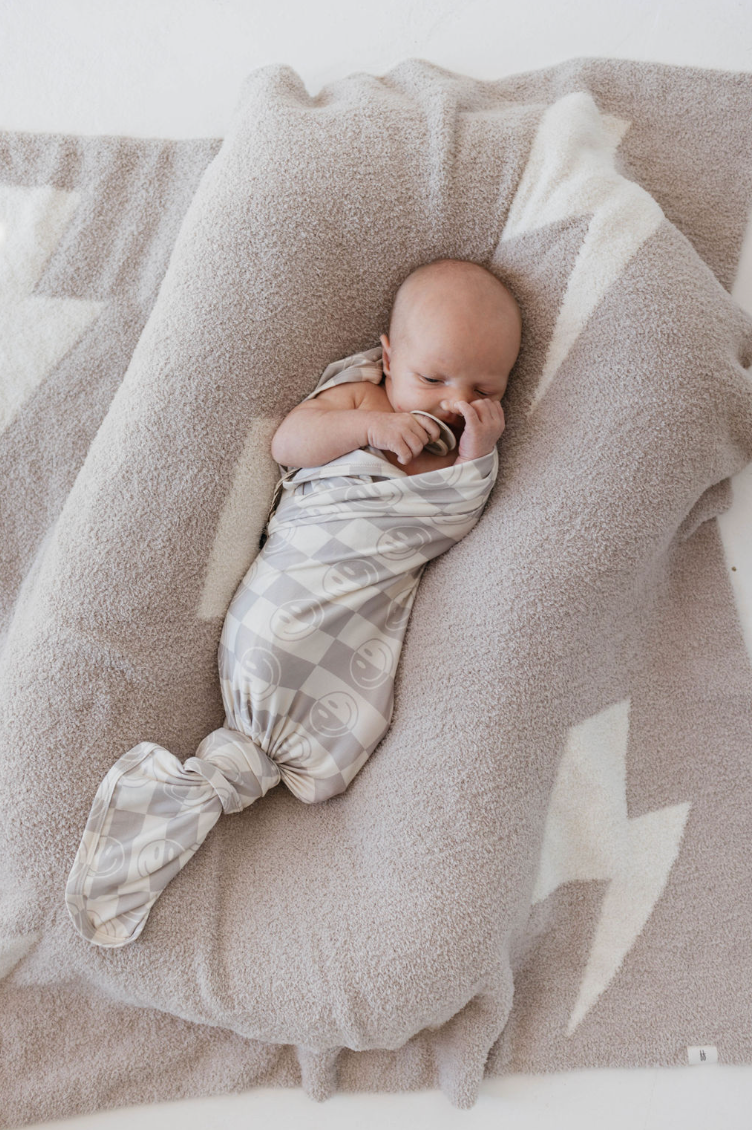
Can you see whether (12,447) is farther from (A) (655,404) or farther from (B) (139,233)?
(A) (655,404)

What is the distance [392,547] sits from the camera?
1.20 meters

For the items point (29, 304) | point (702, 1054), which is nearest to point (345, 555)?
point (29, 304)

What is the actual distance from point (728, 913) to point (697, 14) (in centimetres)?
149

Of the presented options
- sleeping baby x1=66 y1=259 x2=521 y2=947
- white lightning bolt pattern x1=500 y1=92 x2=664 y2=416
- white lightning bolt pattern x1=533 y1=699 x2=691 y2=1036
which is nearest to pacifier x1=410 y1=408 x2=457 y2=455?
sleeping baby x1=66 y1=259 x2=521 y2=947

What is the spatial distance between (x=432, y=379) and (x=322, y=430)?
0.17 m

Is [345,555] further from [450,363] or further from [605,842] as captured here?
[605,842]

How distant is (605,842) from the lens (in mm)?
1243

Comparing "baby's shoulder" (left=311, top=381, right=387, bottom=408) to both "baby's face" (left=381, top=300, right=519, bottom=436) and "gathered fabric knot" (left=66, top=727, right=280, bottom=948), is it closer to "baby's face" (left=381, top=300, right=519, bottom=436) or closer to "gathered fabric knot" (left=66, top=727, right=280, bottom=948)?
"baby's face" (left=381, top=300, right=519, bottom=436)

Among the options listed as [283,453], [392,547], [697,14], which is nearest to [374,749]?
[392,547]

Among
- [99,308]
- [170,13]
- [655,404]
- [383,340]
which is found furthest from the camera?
[170,13]

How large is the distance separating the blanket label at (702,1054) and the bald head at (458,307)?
1.02 m

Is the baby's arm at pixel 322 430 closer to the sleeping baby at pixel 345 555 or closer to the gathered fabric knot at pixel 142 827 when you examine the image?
the sleeping baby at pixel 345 555

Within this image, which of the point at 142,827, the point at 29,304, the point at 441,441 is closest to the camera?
the point at 142,827

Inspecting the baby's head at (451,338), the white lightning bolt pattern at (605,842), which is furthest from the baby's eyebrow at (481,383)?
the white lightning bolt pattern at (605,842)
